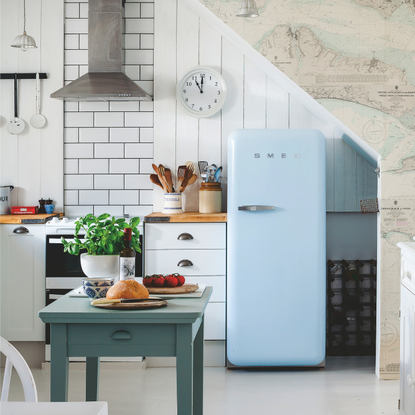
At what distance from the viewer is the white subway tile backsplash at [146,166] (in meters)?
4.02

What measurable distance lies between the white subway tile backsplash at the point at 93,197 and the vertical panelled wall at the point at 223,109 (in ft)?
1.52

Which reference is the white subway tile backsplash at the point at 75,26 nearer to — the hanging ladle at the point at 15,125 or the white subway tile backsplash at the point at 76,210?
the hanging ladle at the point at 15,125

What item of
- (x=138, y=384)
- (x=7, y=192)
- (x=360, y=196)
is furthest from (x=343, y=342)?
(x=7, y=192)

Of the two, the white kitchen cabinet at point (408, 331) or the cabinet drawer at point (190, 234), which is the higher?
the cabinet drawer at point (190, 234)

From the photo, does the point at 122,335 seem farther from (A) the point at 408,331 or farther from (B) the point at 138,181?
(B) the point at 138,181

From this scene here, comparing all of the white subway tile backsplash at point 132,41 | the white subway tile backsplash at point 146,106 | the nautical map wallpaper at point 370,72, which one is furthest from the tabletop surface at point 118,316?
the white subway tile backsplash at point 132,41

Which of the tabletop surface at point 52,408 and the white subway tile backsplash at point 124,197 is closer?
the tabletop surface at point 52,408

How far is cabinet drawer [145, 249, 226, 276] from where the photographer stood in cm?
356

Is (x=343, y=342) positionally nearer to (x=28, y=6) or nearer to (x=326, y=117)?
(x=326, y=117)

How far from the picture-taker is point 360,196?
393 cm

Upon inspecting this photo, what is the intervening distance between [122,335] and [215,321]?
1.93 meters

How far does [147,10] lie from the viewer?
13.0 ft

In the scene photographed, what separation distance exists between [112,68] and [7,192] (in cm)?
125

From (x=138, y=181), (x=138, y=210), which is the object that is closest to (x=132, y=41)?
(x=138, y=181)
